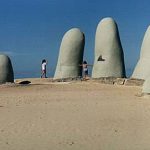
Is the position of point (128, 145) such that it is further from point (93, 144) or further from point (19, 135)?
point (19, 135)

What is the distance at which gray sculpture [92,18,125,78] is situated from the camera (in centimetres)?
2011

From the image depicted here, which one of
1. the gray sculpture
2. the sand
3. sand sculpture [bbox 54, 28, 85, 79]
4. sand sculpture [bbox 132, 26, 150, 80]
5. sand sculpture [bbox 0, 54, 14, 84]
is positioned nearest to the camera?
the sand

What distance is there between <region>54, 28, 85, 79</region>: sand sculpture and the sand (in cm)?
688

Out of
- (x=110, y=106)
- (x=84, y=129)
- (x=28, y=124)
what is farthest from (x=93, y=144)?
(x=110, y=106)

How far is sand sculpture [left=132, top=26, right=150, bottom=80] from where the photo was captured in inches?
765

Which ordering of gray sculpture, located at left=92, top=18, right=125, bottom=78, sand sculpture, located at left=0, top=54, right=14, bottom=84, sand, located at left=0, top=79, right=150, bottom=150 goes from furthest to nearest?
gray sculpture, located at left=92, top=18, right=125, bottom=78
sand sculpture, located at left=0, top=54, right=14, bottom=84
sand, located at left=0, top=79, right=150, bottom=150

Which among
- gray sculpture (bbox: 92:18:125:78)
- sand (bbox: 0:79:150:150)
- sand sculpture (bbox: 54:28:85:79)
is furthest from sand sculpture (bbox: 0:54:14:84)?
sand (bbox: 0:79:150:150)

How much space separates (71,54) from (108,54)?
6.39 feet

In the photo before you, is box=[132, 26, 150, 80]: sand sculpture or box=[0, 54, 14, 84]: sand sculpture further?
box=[132, 26, 150, 80]: sand sculpture

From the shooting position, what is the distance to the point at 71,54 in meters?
21.3

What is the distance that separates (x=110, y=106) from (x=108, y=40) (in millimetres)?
8949

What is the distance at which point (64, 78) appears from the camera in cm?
2097

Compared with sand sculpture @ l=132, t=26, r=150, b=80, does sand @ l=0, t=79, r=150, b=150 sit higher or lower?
lower

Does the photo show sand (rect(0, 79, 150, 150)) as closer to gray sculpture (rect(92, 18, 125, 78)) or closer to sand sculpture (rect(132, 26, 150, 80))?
sand sculpture (rect(132, 26, 150, 80))
